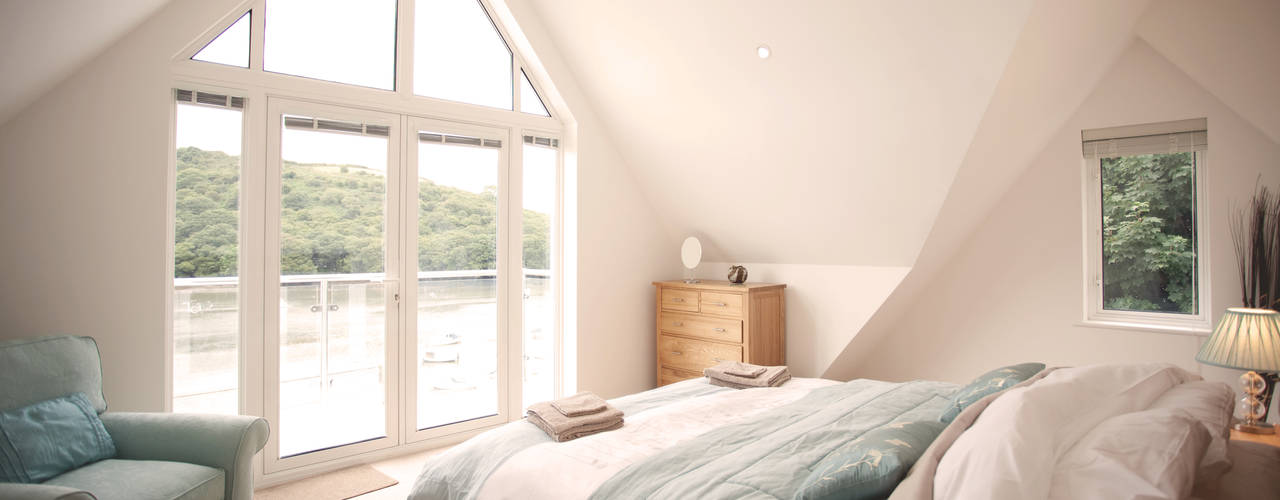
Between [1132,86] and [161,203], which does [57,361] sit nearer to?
[161,203]

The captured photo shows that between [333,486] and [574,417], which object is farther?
[333,486]

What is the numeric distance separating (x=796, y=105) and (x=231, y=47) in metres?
2.86

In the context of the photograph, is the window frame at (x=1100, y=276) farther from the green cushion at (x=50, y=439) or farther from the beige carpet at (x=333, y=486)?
the green cushion at (x=50, y=439)

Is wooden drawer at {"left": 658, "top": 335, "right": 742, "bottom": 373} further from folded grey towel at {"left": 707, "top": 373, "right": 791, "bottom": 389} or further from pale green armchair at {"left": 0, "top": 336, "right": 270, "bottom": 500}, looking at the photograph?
pale green armchair at {"left": 0, "top": 336, "right": 270, "bottom": 500}

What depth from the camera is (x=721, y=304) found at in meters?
4.12

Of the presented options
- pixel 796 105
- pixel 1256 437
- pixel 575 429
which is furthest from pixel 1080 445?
pixel 796 105

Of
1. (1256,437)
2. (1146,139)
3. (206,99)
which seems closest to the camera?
(1256,437)

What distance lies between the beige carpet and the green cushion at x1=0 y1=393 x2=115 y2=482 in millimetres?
912

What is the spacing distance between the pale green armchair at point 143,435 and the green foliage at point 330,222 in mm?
710

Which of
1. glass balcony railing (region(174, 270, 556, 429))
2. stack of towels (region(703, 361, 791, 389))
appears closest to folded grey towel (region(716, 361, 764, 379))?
stack of towels (region(703, 361, 791, 389))

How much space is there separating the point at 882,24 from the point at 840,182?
1051mm

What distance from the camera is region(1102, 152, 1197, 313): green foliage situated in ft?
11.0

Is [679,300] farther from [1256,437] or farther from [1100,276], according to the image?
[1256,437]

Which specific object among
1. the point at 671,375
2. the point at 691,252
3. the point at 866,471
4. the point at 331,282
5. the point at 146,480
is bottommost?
the point at 671,375
